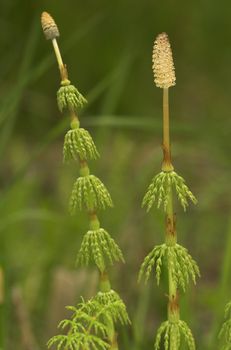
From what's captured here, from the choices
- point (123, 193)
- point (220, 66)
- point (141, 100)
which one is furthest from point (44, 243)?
point (220, 66)

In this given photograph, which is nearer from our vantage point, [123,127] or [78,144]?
[78,144]

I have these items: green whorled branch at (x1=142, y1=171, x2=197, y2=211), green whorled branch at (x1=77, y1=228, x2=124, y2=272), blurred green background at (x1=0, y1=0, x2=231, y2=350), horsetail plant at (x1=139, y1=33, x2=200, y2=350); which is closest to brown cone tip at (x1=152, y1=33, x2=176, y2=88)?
horsetail plant at (x1=139, y1=33, x2=200, y2=350)

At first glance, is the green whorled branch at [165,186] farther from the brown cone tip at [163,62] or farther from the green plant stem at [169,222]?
the brown cone tip at [163,62]

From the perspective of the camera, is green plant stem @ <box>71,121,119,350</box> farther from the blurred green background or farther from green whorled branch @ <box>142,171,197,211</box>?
the blurred green background

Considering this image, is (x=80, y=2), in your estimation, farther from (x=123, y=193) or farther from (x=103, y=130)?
(x=103, y=130)

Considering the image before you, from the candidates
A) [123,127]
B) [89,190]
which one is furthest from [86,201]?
[123,127]

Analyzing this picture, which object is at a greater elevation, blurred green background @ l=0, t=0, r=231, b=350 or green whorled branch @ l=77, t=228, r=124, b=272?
blurred green background @ l=0, t=0, r=231, b=350

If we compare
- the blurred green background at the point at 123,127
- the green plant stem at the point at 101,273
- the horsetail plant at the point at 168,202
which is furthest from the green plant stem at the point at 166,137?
the blurred green background at the point at 123,127

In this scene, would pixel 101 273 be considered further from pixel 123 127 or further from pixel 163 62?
pixel 123 127
